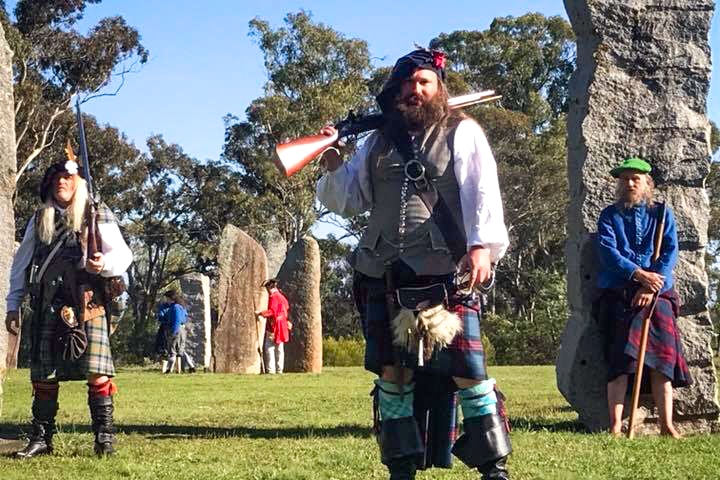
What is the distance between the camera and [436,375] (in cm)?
523

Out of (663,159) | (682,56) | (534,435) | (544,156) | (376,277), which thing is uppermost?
(544,156)

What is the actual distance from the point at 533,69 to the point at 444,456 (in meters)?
42.9

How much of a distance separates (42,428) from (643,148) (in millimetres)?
5046

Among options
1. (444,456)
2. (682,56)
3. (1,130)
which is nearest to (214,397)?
(1,130)

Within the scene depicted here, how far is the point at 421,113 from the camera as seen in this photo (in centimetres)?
523

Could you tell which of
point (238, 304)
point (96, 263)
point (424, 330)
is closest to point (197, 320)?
point (238, 304)

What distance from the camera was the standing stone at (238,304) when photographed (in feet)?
76.5

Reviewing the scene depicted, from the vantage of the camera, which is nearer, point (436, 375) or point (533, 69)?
point (436, 375)

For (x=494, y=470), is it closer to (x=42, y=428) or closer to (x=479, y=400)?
(x=479, y=400)

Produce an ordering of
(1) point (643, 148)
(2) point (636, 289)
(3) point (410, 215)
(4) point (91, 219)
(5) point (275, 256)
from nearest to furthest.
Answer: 1. (3) point (410, 215)
2. (4) point (91, 219)
3. (2) point (636, 289)
4. (1) point (643, 148)
5. (5) point (275, 256)

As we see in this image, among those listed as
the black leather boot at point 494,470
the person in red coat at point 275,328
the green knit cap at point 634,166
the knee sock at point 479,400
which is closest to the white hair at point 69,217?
the knee sock at point 479,400

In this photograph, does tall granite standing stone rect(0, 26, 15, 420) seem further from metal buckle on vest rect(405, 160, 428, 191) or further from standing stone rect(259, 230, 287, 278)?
standing stone rect(259, 230, 287, 278)

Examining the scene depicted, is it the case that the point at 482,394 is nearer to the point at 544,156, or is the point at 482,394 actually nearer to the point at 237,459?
the point at 237,459

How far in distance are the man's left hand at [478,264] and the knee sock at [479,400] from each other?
51cm
